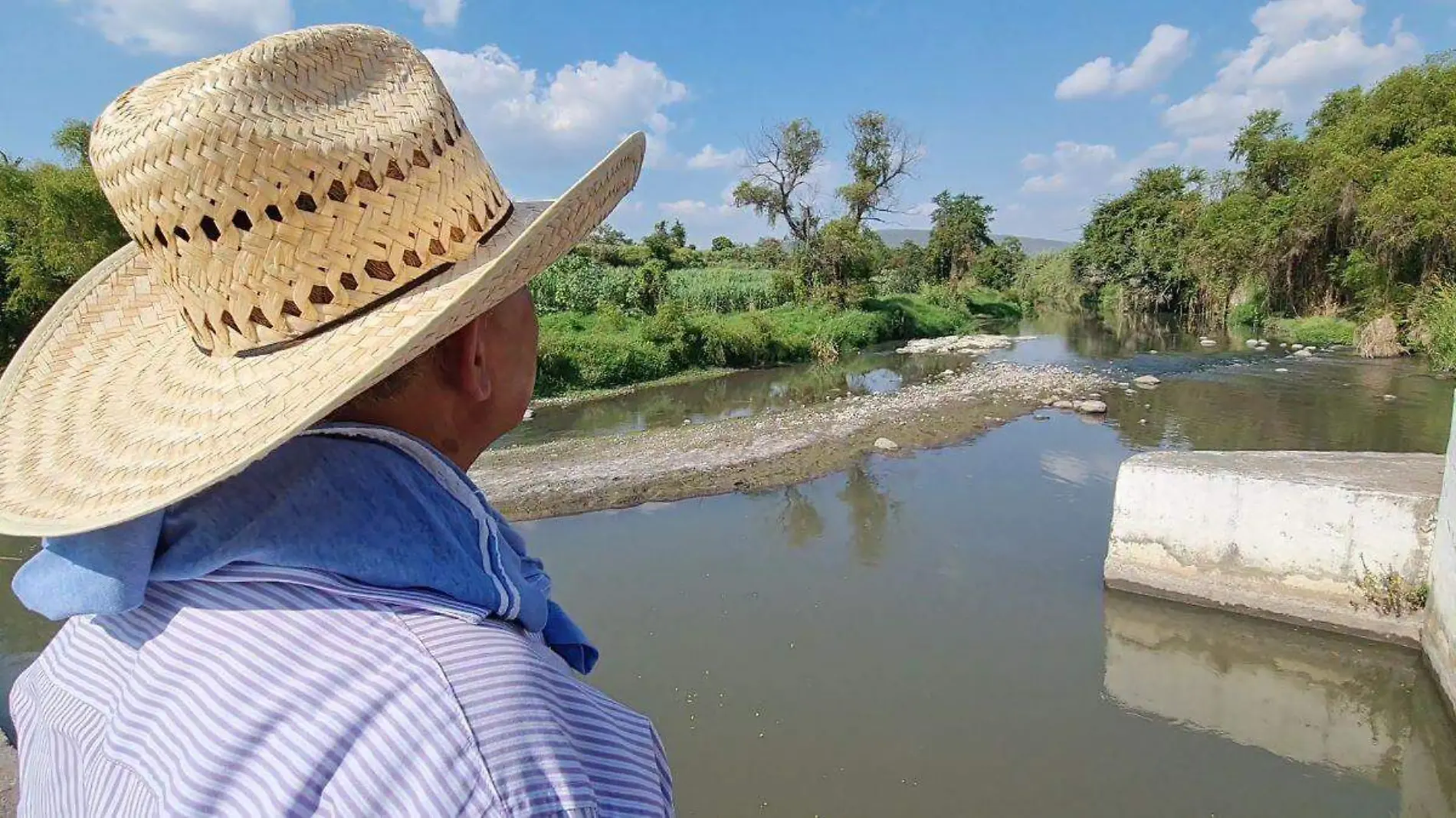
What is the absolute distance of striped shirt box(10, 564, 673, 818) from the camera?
21.0 inches

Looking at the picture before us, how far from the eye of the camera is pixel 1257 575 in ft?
16.5

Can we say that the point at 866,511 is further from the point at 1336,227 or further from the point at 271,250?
the point at 1336,227

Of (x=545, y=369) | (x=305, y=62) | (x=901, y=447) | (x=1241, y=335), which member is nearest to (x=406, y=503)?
(x=305, y=62)

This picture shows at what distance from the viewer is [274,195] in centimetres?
74

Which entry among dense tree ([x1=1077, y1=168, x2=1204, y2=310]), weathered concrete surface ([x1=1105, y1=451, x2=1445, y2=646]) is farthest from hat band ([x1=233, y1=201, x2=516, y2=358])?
dense tree ([x1=1077, y1=168, x2=1204, y2=310])

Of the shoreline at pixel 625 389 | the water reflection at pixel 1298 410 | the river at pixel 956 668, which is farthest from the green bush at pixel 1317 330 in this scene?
the shoreline at pixel 625 389

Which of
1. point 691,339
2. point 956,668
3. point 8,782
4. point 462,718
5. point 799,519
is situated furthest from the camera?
point 691,339

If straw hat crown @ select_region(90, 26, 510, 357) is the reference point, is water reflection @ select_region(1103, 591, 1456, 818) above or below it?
below

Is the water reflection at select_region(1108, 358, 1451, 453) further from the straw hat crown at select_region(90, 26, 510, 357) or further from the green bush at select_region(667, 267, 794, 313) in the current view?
the green bush at select_region(667, 267, 794, 313)

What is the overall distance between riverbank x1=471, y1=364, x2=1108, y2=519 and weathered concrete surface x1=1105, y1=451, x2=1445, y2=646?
441 cm

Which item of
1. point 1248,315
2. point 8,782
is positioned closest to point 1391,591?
point 8,782

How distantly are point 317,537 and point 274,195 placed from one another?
35 centimetres

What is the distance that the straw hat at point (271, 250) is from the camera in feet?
2.35

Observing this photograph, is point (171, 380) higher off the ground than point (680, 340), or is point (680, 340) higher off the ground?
point (171, 380)
